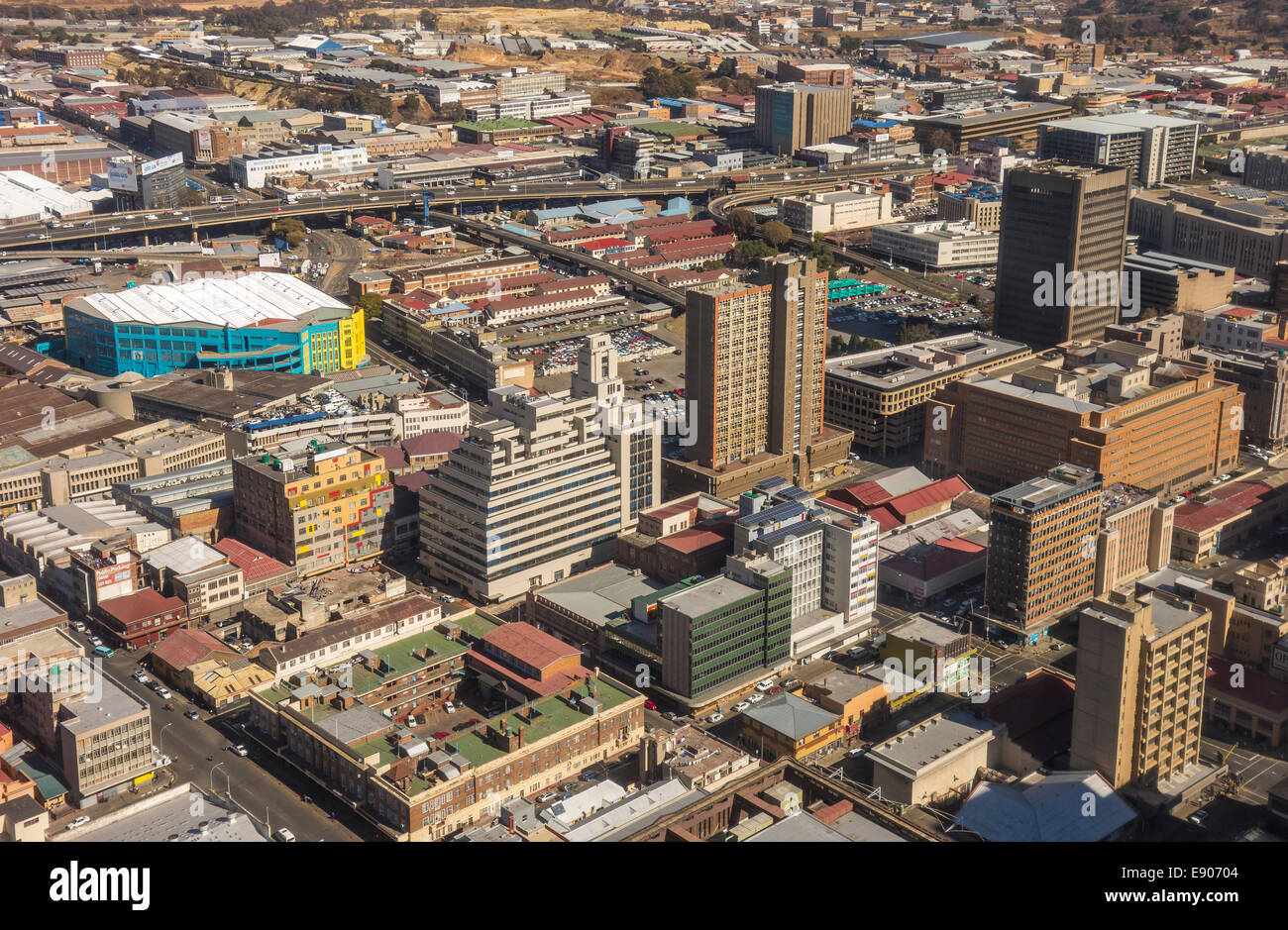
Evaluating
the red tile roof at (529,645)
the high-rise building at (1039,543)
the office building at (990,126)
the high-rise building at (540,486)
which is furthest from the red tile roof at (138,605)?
the office building at (990,126)

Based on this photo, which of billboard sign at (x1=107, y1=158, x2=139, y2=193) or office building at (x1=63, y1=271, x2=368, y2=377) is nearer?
office building at (x1=63, y1=271, x2=368, y2=377)

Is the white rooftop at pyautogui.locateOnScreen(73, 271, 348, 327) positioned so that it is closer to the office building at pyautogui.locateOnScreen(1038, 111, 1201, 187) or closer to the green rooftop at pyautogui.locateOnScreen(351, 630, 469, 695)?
the green rooftop at pyautogui.locateOnScreen(351, 630, 469, 695)

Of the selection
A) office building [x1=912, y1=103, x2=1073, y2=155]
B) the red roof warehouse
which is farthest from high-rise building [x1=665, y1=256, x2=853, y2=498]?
office building [x1=912, y1=103, x2=1073, y2=155]

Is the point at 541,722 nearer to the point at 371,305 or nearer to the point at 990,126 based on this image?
the point at 371,305

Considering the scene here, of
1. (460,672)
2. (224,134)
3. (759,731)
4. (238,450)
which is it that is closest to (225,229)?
(224,134)

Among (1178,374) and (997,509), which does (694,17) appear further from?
(997,509)

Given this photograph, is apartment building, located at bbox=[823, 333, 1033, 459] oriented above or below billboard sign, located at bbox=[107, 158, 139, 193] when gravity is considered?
below
